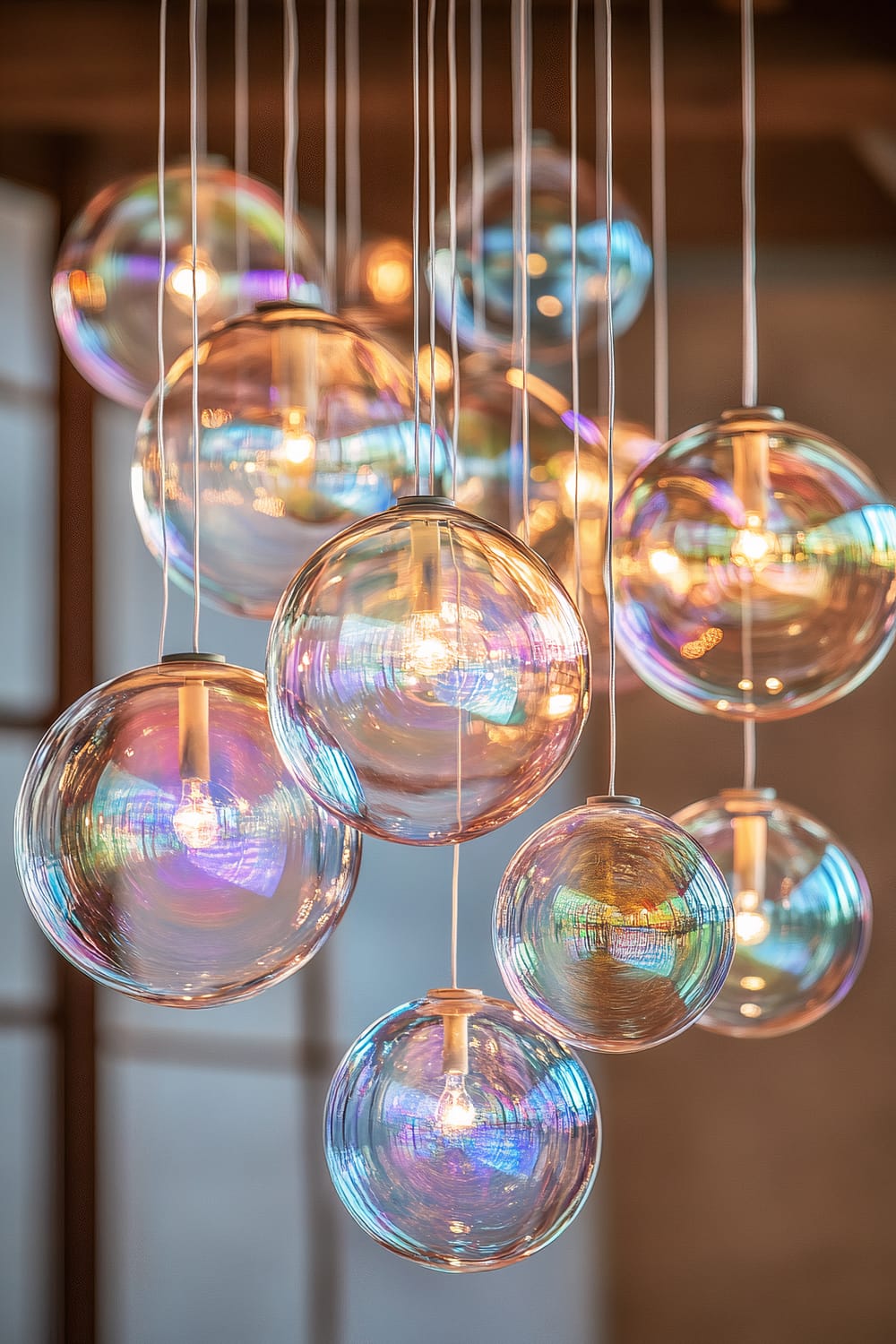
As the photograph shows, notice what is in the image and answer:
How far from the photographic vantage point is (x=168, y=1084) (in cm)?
380

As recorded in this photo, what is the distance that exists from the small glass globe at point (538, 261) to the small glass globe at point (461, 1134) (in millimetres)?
→ 1089

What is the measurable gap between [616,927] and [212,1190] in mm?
2976

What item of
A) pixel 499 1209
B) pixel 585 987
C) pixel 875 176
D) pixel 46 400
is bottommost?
pixel 499 1209

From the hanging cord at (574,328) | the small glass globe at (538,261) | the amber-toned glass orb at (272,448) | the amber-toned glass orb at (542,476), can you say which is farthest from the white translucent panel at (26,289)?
the amber-toned glass orb at (272,448)

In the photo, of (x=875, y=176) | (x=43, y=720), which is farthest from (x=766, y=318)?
(x=43, y=720)

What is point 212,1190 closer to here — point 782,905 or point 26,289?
point 26,289

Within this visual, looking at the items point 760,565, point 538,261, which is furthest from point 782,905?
point 538,261

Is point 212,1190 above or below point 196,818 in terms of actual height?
below

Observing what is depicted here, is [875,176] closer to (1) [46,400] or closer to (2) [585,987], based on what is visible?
(1) [46,400]

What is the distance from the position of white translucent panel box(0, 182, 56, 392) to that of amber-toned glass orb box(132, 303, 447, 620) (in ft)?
8.85

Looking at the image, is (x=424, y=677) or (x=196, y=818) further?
(x=196, y=818)

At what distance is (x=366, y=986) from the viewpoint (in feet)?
12.7

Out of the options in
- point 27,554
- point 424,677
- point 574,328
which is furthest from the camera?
point 27,554

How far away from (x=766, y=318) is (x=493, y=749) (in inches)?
132
